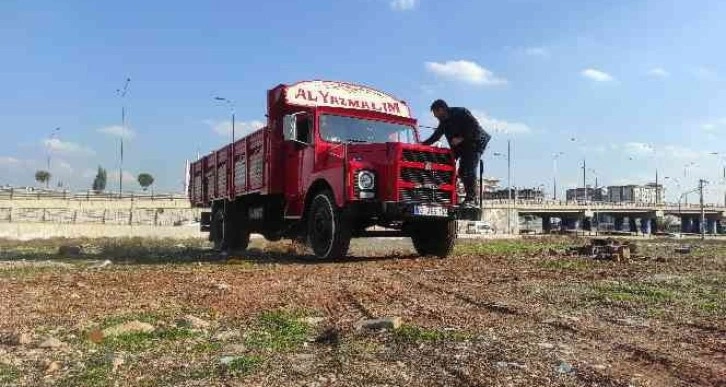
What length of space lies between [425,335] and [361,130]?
24.7 feet

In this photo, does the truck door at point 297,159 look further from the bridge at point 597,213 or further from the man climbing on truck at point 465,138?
the bridge at point 597,213

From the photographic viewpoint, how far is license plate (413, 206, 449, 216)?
1007 centimetres

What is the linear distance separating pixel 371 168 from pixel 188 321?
580 centimetres

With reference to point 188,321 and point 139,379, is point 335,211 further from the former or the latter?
point 139,379

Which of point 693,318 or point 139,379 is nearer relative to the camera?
point 139,379

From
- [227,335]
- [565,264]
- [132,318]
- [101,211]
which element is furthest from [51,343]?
[101,211]

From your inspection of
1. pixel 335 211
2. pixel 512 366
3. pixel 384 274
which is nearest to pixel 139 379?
pixel 512 366

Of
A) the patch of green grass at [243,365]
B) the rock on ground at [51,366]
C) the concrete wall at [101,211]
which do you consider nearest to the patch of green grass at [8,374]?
the rock on ground at [51,366]

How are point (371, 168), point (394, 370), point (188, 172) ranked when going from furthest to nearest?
point (188, 172) < point (371, 168) < point (394, 370)

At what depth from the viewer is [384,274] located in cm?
862

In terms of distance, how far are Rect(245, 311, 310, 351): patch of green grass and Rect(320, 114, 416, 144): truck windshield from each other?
620cm

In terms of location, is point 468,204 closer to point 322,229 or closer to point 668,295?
point 322,229

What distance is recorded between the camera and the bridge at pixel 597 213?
96688 mm

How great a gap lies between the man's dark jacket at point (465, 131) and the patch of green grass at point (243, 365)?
7.56 meters
